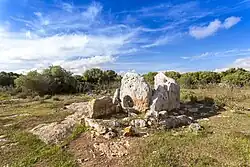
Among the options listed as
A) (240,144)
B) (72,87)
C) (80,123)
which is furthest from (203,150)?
(72,87)

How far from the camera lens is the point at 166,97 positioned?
1608cm

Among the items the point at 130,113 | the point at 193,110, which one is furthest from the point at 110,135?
the point at 193,110

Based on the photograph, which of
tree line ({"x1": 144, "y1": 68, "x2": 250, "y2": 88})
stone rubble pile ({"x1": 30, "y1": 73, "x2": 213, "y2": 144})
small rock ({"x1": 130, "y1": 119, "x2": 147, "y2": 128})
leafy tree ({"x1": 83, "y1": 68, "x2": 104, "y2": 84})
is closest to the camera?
stone rubble pile ({"x1": 30, "y1": 73, "x2": 213, "y2": 144})

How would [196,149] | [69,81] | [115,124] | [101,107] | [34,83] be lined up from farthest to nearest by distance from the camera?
1. [69,81]
2. [34,83]
3. [101,107]
4. [115,124]
5. [196,149]

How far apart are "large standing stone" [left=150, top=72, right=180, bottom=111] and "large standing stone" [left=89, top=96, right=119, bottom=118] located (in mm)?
2336

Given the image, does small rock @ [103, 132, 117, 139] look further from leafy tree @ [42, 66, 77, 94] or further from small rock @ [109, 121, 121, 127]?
leafy tree @ [42, 66, 77, 94]

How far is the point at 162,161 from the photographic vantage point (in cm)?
851

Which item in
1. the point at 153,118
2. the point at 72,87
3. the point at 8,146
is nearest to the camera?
the point at 8,146

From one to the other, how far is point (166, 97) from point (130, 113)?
2497mm

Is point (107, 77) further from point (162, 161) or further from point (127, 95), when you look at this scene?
point (162, 161)

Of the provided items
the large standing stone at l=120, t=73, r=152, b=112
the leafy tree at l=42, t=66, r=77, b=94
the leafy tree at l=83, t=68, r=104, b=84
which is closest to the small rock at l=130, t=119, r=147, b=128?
the large standing stone at l=120, t=73, r=152, b=112

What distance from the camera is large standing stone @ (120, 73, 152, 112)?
623 inches

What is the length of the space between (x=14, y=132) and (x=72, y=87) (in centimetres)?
2807

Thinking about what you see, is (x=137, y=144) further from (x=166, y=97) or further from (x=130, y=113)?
(x=166, y=97)
